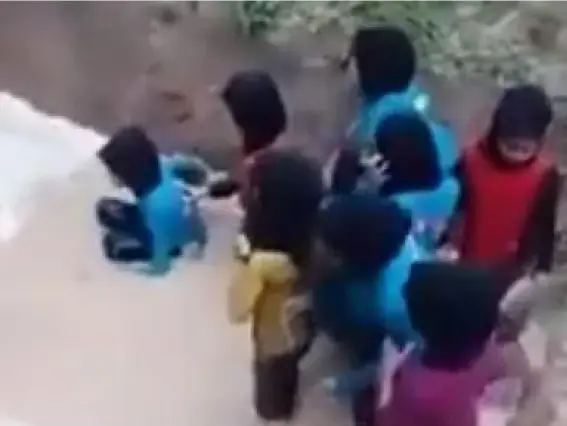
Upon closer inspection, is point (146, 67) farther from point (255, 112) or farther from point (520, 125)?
point (520, 125)

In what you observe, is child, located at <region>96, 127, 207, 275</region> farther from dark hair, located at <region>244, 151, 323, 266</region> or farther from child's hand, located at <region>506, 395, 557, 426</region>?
child's hand, located at <region>506, 395, 557, 426</region>

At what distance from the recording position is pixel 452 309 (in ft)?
2.88

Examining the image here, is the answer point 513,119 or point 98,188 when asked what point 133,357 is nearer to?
point 98,188

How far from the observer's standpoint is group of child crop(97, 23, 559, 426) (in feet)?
3.00

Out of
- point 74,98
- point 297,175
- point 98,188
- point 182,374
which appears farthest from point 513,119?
point 74,98

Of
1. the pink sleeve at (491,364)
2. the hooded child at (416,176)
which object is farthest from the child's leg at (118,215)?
the pink sleeve at (491,364)

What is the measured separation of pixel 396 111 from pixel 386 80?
0.04 metres

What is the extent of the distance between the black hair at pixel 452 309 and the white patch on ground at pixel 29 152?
1.50 ft

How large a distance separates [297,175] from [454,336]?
157mm

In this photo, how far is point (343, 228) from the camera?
0.93 meters

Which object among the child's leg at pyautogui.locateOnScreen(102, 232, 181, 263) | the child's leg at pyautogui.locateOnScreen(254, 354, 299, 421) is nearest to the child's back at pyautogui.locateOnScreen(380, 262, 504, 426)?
the child's leg at pyautogui.locateOnScreen(254, 354, 299, 421)

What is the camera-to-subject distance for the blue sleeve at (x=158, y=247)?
1.14 m

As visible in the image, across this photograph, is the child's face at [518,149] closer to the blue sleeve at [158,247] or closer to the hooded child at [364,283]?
the hooded child at [364,283]

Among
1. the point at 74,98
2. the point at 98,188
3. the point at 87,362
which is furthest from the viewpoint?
the point at 74,98
